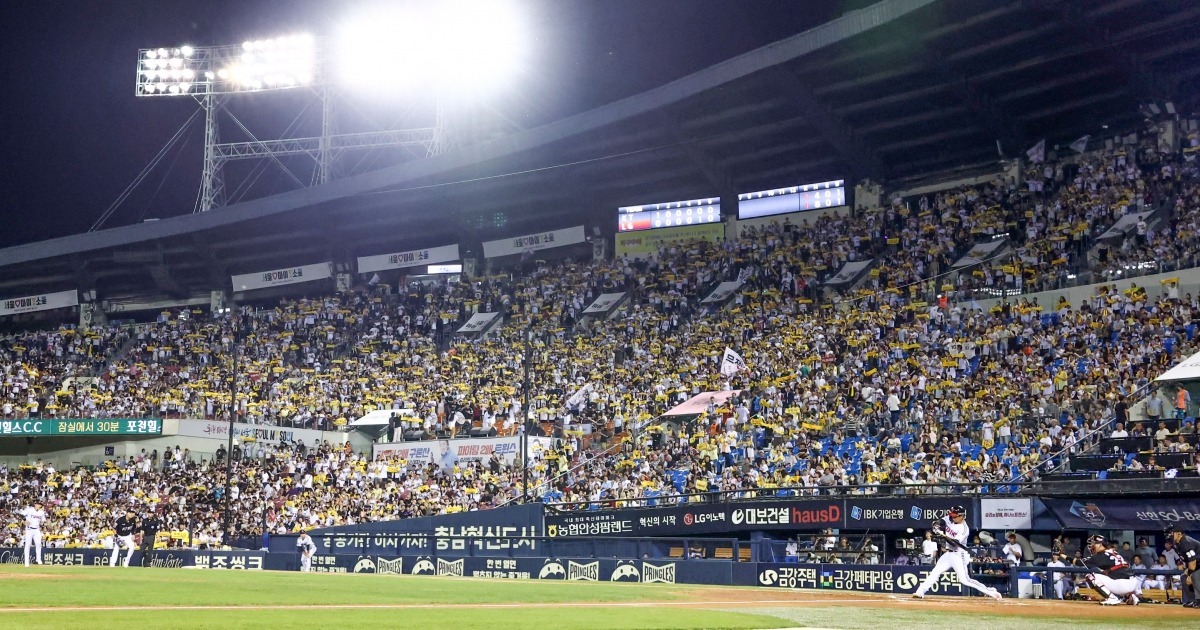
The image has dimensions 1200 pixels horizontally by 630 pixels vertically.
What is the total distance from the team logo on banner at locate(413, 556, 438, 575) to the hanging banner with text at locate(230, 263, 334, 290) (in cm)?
3320

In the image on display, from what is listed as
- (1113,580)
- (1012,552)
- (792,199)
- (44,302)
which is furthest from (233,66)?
(1113,580)

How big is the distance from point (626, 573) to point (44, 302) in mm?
49531

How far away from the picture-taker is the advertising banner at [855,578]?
75.9 feet

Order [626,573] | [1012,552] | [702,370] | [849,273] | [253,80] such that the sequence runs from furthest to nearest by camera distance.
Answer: [253,80]
[849,273]
[702,370]
[626,573]
[1012,552]

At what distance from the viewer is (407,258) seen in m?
60.8

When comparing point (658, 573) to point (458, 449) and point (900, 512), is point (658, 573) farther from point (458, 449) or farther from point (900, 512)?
point (458, 449)

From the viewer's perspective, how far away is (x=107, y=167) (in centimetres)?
6506

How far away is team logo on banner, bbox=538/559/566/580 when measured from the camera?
92.9 feet

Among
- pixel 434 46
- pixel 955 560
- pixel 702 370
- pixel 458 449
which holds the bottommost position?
pixel 955 560

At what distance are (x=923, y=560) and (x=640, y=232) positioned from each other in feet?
101

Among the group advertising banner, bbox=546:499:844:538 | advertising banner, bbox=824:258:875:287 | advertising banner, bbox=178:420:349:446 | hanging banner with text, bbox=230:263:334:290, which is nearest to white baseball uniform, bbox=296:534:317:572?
advertising banner, bbox=546:499:844:538

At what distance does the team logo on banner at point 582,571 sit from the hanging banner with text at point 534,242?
29.9m

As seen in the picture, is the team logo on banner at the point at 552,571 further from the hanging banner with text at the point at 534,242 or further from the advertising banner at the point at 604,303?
the hanging banner with text at the point at 534,242

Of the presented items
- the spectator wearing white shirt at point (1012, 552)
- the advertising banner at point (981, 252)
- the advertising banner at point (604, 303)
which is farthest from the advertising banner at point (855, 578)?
the advertising banner at point (604, 303)
